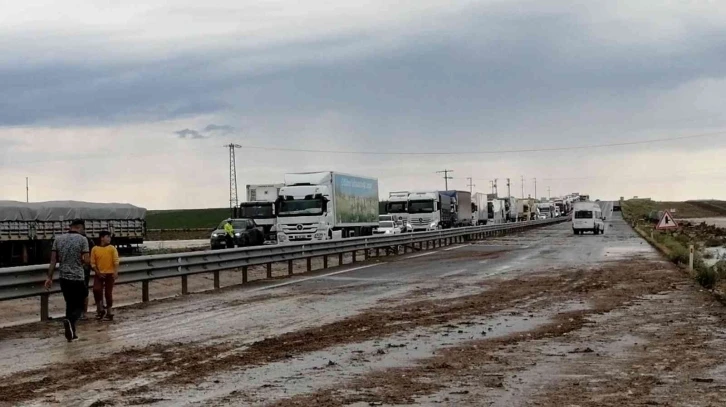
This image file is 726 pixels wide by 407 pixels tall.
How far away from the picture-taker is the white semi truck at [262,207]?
4916cm

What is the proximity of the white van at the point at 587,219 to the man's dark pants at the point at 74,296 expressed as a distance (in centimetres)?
5445

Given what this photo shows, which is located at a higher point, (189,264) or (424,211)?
(424,211)

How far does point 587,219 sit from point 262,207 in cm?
2584

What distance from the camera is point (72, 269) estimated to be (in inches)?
500

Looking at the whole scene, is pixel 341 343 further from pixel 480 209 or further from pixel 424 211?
pixel 480 209

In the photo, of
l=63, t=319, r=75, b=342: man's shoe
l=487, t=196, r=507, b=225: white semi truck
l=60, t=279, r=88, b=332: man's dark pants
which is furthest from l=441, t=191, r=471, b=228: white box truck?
l=63, t=319, r=75, b=342: man's shoe

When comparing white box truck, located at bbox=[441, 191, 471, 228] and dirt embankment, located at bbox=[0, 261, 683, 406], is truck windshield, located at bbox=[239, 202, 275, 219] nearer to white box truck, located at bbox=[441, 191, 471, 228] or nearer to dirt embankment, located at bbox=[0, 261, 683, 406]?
white box truck, located at bbox=[441, 191, 471, 228]

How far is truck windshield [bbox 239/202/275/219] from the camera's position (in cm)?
4912

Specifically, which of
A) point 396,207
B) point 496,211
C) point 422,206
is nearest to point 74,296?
point 422,206

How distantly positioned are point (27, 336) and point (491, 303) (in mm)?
7862

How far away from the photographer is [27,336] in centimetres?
1259

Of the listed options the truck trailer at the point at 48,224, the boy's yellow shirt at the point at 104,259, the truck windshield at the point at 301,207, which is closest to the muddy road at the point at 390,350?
the boy's yellow shirt at the point at 104,259

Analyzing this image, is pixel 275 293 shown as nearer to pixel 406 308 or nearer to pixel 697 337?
pixel 406 308

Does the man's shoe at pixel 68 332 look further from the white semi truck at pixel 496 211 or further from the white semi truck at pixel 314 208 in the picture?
the white semi truck at pixel 496 211
